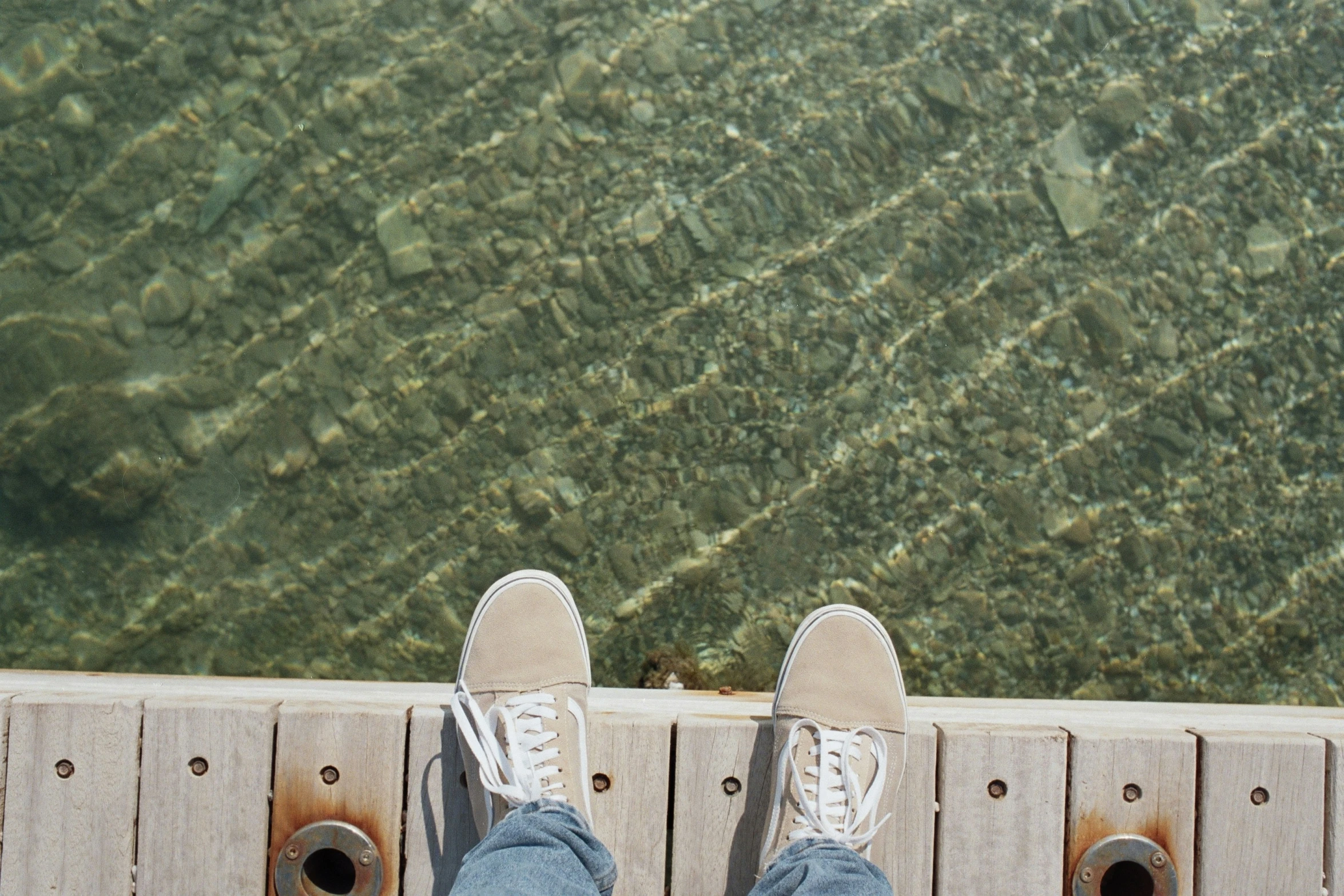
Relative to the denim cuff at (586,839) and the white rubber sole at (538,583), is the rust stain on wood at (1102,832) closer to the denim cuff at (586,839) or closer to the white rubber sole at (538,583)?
the denim cuff at (586,839)

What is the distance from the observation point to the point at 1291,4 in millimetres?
2326

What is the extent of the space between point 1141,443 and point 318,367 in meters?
2.10

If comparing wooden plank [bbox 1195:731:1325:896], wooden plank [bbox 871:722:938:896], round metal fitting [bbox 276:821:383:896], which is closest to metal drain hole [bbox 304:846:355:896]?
round metal fitting [bbox 276:821:383:896]

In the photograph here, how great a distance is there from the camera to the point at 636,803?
1740 mm

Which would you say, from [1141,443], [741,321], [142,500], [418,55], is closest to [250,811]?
[142,500]

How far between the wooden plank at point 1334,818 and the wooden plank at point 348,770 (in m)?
1.76

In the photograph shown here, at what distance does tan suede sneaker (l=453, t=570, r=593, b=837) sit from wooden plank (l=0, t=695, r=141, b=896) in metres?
0.64

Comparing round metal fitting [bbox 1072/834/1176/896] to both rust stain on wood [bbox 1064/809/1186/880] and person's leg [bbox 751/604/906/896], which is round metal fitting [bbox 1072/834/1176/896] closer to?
rust stain on wood [bbox 1064/809/1186/880]

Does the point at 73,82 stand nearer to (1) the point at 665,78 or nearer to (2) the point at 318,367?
(2) the point at 318,367

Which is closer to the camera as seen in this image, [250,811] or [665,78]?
[250,811]

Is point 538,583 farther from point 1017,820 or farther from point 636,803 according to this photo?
point 1017,820

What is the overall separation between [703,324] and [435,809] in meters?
1.26

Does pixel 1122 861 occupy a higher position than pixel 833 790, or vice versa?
pixel 833 790

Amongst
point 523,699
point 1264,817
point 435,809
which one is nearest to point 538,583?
point 523,699
